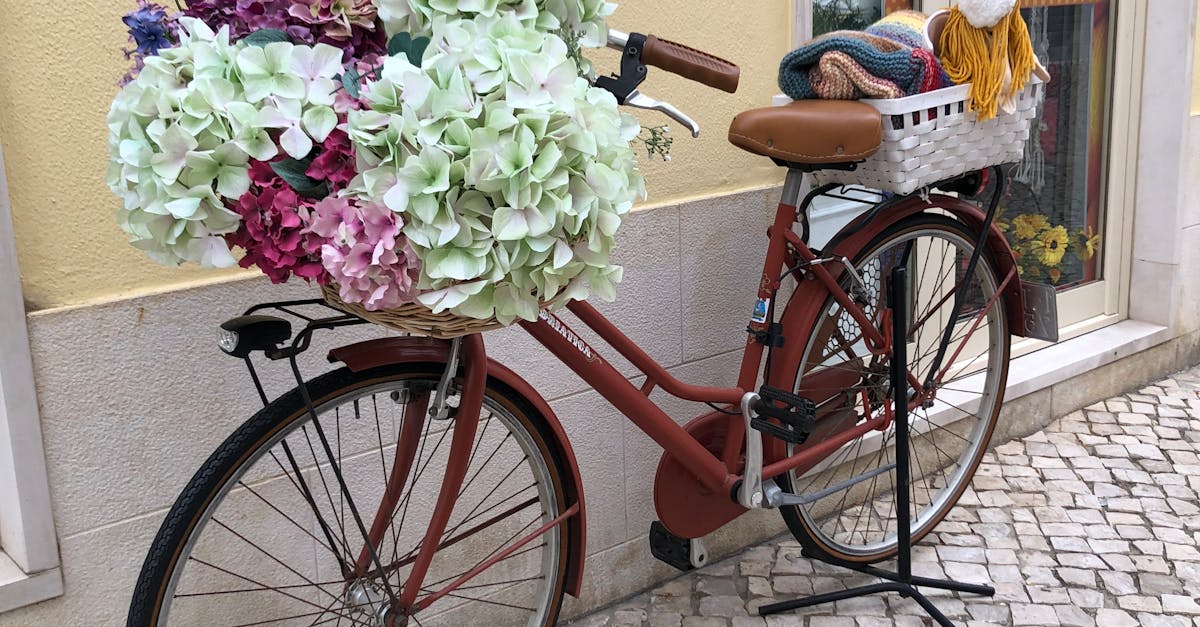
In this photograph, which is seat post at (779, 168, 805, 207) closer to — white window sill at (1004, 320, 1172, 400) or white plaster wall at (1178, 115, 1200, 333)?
white window sill at (1004, 320, 1172, 400)

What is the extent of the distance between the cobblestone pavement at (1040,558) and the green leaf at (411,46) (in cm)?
A: 192

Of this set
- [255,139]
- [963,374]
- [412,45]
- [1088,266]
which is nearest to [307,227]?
[255,139]

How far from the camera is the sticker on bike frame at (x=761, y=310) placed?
9.02 ft

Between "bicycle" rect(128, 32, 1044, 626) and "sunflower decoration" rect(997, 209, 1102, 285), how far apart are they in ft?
4.39

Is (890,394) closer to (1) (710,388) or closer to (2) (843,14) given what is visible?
(1) (710,388)

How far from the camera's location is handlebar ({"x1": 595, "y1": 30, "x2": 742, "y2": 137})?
1.95 meters

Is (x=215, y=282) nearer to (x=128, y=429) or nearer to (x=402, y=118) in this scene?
(x=128, y=429)

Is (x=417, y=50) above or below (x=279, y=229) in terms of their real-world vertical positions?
above

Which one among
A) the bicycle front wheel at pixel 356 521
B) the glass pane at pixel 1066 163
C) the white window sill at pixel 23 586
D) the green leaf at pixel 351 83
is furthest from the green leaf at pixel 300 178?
the glass pane at pixel 1066 163

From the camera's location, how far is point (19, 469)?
2162 millimetres

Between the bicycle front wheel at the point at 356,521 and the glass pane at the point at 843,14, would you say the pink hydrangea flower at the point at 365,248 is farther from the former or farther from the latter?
the glass pane at the point at 843,14

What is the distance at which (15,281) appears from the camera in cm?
209

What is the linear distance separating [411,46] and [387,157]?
0.20 meters

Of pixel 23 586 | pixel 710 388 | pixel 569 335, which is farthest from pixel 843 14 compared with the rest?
pixel 23 586
